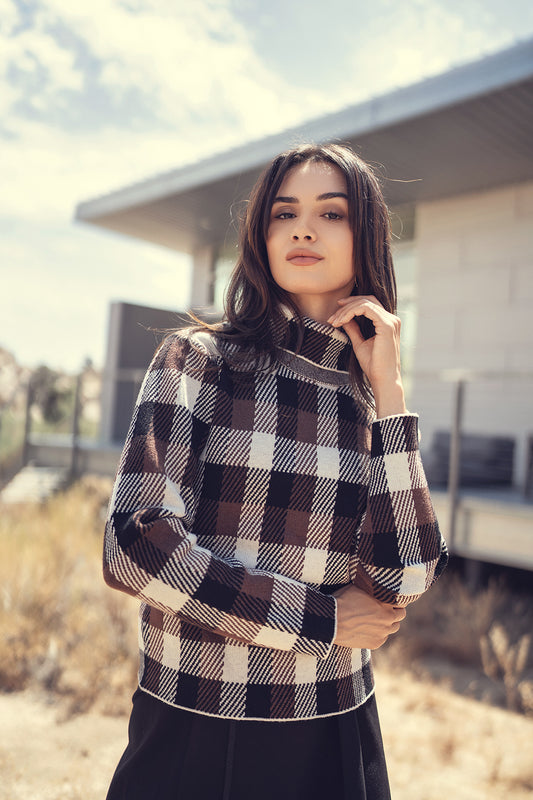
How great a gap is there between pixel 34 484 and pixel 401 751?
730cm

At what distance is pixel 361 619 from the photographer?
3.63 ft

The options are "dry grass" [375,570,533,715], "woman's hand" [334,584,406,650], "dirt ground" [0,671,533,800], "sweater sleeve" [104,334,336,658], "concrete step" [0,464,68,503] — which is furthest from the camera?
"concrete step" [0,464,68,503]

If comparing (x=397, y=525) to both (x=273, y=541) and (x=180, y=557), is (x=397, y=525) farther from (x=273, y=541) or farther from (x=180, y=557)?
(x=180, y=557)

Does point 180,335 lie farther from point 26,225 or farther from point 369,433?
point 26,225

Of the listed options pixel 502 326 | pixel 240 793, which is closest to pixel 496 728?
pixel 240 793

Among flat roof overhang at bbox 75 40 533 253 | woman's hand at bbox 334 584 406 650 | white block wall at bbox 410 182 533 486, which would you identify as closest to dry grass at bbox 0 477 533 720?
woman's hand at bbox 334 584 406 650

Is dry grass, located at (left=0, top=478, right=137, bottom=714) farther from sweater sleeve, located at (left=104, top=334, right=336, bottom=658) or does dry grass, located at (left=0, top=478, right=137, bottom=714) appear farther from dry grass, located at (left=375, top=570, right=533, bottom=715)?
sweater sleeve, located at (left=104, top=334, right=336, bottom=658)

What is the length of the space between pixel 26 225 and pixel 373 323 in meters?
71.9

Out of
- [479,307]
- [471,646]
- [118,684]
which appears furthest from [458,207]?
[118,684]

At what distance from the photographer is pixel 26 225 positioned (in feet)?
219

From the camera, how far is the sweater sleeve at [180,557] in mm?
976

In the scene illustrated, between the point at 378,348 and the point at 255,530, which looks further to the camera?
the point at 378,348

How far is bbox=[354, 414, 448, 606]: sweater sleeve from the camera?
111 centimetres

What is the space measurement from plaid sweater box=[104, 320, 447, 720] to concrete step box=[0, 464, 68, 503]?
7718mm
